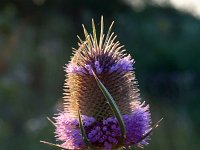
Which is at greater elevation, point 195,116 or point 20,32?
point 20,32

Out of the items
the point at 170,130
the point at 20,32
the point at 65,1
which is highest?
the point at 65,1

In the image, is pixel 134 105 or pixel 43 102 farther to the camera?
pixel 43 102

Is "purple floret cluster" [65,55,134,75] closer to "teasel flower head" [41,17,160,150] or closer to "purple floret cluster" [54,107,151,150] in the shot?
"teasel flower head" [41,17,160,150]

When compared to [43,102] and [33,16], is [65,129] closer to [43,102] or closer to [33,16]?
[43,102]

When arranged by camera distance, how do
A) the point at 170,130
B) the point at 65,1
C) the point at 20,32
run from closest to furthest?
1. the point at 170,130
2. the point at 20,32
3. the point at 65,1

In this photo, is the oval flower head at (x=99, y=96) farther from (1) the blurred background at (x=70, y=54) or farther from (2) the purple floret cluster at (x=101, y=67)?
(1) the blurred background at (x=70, y=54)

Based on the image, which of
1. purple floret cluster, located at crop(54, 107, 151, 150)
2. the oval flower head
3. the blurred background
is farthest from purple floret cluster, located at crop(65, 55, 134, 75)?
the blurred background

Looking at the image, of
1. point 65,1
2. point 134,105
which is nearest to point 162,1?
point 65,1
